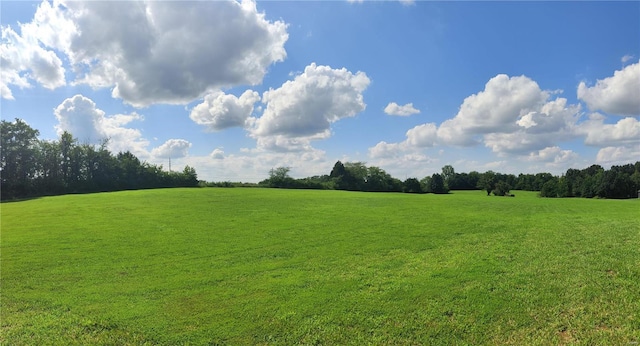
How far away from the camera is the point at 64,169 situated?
3152 inches

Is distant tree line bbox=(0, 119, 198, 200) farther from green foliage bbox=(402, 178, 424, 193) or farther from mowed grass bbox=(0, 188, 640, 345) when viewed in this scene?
green foliage bbox=(402, 178, 424, 193)

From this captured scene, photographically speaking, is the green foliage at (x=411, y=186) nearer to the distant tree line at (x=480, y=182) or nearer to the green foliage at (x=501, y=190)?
the distant tree line at (x=480, y=182)

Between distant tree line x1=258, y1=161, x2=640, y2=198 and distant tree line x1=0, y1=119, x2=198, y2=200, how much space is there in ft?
94.6

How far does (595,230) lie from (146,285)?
2136 centimetres

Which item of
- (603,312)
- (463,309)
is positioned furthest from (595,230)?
(463,309)

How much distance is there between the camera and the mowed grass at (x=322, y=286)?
24.2 feet

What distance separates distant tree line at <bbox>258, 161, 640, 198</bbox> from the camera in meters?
92.8

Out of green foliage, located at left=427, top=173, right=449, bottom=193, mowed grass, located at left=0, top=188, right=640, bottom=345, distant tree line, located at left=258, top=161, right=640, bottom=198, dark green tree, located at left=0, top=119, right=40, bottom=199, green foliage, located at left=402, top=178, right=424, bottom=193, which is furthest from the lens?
green foliage, located at left=402, top=178, right=424, bottom=193

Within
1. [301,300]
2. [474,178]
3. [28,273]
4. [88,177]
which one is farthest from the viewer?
[474,178]

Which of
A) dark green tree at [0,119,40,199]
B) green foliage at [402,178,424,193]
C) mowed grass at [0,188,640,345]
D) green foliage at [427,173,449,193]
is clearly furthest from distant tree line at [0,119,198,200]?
green foliage at [427,173,449,193]

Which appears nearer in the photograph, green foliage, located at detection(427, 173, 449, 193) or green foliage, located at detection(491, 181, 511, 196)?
green foliage, located at detection(491, 181, 511, 196)

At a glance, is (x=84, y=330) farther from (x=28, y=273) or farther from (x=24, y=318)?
(x=28, y=273)

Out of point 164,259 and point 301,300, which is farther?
point 164,259

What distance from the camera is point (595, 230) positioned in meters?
18.0
